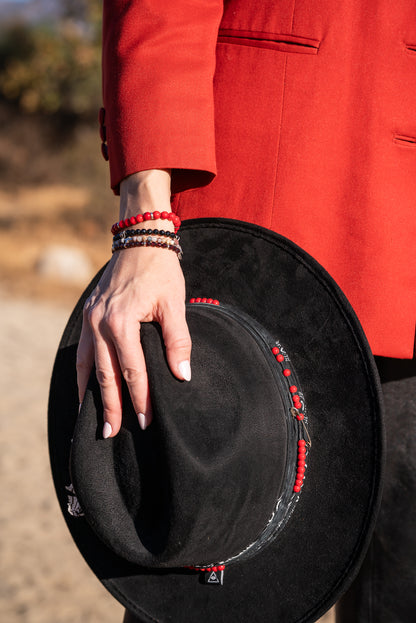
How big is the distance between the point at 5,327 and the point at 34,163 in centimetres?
1044

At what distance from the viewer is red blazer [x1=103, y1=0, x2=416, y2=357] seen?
101 cm

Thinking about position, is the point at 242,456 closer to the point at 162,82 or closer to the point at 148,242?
the point at 148,242

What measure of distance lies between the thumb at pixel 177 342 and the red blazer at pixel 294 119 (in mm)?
252

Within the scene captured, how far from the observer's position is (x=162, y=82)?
1008 millimetres

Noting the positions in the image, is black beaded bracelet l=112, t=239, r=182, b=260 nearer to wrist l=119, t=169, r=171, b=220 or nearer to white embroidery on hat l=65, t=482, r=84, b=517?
wrist l=119, t=169, r=171, b=220

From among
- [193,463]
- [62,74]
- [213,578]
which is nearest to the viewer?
[193,463]

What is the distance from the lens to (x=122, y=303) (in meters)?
0.91

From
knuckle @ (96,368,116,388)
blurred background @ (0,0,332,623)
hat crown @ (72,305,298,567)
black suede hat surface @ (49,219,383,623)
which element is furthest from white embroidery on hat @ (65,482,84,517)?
blurred background @ (0,0,332,623)

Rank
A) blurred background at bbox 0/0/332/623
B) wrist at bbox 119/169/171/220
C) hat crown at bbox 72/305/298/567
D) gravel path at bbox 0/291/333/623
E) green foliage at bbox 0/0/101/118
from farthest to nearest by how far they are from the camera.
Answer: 1. green foliage at bbox 0/0/101/118
2. blurred background at bbox 0/0/332/623
3. gravel path at bbox 0/291/333/623
4. wrist at bbox 119/169/171/220
5. hat crown at bbox 72/305/298/567

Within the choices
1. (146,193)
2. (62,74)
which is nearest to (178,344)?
(146,193)

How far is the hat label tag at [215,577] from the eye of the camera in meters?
1.07

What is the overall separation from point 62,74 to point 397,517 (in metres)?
14.2

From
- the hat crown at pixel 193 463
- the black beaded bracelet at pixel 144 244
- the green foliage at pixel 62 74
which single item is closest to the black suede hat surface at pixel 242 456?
the hat crown at pixel 193 463

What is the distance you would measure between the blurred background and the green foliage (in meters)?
0.03
